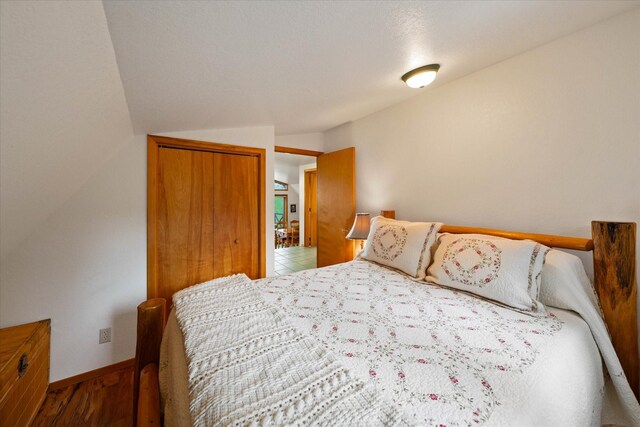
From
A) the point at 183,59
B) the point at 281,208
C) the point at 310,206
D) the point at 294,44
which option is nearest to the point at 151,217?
the point at 183,59

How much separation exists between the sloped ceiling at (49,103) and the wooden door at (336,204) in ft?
7.29

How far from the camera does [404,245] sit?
1.95 m

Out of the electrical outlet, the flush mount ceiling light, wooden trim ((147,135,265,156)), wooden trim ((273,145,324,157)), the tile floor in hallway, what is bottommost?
the tile floor in hallway

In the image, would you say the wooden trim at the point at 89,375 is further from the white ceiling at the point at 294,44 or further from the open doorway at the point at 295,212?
the open doorway at the point at 295,212

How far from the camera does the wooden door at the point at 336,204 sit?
10.1 ft

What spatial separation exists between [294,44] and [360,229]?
6.00 ft

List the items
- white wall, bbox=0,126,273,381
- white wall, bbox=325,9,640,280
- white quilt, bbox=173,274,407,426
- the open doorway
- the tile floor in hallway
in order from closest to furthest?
1. white quilt, bbox=173,274,407,426
2. white wall, bbox=325,9,640,280
3. white wall, bbox=0,126,273,381
4. the tile floor in hallway
5. the open doorway

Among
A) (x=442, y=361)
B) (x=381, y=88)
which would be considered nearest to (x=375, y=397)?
(x=442, y=361)

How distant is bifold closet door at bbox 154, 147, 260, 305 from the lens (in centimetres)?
223

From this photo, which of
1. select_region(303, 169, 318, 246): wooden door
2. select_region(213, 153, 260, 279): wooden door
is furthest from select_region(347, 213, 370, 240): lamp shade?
select_region(303, 169, 318, 246): wooden door

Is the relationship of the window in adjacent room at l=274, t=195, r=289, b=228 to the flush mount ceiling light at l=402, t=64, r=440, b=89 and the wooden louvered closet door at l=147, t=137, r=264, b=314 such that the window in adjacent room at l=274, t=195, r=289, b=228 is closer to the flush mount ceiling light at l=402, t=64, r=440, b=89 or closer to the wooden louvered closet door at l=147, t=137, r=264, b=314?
the wooden louvered closet door at l=147, t=137, r=264, b=314

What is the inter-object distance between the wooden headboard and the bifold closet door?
8.61 ft

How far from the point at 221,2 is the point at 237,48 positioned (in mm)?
263

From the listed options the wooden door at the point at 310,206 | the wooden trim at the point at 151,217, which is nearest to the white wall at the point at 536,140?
the wooden trim at the point at 151,217
